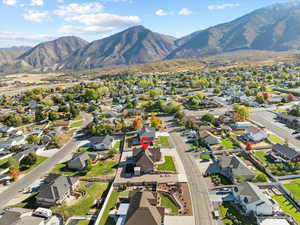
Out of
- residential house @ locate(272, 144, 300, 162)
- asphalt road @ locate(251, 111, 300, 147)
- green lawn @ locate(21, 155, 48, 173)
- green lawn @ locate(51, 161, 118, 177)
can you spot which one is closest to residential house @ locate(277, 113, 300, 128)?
asphalt road @ locate(251, 111, 300, 147)

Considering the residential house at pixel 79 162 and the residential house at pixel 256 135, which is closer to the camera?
the residential house at pixel 79 162

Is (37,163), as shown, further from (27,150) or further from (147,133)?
(147,133)

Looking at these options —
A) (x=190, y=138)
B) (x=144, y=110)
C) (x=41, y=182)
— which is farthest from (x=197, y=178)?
(x=144, y=110)

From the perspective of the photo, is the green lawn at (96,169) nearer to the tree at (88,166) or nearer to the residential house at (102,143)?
the tree at (88,166)

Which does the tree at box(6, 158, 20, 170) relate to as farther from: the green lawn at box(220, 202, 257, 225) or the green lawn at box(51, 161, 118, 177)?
the green lawn at box(220, 202, 257, 225)

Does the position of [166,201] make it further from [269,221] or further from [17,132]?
[17,132]

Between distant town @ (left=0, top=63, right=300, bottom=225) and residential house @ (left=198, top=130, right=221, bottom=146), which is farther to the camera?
residential house @ (left=198, top=130, right=221, bottom=146)

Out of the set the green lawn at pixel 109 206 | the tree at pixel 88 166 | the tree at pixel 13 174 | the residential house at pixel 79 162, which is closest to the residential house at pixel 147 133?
the residential house at pixel 79 162
